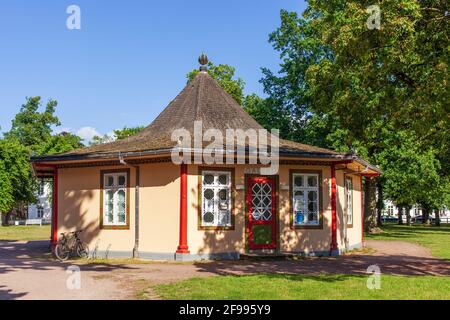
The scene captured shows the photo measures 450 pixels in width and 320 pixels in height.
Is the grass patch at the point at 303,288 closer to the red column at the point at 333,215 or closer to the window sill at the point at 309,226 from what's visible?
the window sill at the point at 309,226

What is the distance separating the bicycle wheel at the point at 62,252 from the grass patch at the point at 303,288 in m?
6.68

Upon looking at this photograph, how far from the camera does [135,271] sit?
12.7 m

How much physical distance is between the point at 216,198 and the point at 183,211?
1218 mm

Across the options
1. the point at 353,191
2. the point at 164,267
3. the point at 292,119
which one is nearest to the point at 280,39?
the point at 292,119

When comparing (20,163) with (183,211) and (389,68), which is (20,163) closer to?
(183,211)

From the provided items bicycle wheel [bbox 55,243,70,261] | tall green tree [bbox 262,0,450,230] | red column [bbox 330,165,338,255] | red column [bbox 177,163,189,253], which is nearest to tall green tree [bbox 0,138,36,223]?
bicycle wheel [bbox 55,243,70,261]

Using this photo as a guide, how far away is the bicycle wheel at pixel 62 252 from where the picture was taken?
16.0m

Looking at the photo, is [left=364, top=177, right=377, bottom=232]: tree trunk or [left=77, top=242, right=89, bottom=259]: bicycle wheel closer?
[left=77, top=242, right=89, bottom=259]: bicycle wheel

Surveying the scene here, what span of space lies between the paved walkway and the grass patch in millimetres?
900

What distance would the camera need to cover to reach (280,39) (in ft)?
109

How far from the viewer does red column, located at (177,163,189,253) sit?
49.4 ft

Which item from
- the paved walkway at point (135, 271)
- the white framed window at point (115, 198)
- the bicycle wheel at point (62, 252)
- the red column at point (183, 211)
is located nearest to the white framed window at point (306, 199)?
the paved walkway at point (135, 271)

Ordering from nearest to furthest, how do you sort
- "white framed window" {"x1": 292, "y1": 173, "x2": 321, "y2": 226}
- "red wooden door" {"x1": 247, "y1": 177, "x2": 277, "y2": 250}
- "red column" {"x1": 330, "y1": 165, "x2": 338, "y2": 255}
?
"red wooden door" {"x1": 247, "y1": 177, "x2": 277, "y2": 250}
"white framed window" {"x1": 292, "y1": 173, "x2": 321, "y2": 226}
"red column" {"x1": 330, "y1": 165, "x2": 338, "y2": 255}

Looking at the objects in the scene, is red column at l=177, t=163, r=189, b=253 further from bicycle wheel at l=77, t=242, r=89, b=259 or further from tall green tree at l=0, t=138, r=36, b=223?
tall green tree at l=0, t=138, r=36, b=223
